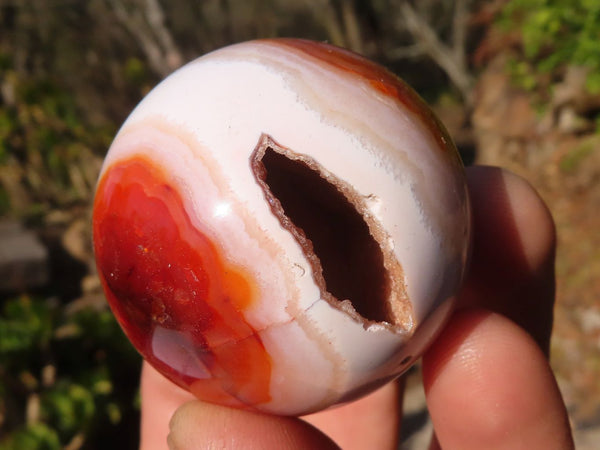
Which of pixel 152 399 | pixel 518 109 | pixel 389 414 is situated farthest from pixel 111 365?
pixel 518 109

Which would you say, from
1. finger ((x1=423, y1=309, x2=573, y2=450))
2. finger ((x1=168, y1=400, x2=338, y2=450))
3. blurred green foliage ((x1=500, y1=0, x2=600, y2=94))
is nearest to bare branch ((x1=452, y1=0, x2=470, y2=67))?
blurred green foliage ((x1=500, y1=0, x2=600, y2=94))

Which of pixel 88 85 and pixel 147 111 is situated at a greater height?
pixel 147 111

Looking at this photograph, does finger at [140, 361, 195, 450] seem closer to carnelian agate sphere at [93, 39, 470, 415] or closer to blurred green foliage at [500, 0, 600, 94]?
carnelian agate sphere at [93, 39, 470, 415]

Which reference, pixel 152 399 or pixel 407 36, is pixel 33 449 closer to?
pixel 152 399

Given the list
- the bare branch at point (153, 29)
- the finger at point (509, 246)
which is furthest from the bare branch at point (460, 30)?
the finger at point (509, 246)

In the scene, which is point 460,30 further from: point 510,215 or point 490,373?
point 490,373

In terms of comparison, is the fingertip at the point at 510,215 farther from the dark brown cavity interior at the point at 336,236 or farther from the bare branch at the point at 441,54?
the bare branch at the point at 441,54

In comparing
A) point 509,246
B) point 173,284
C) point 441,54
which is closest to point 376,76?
point 173,284
